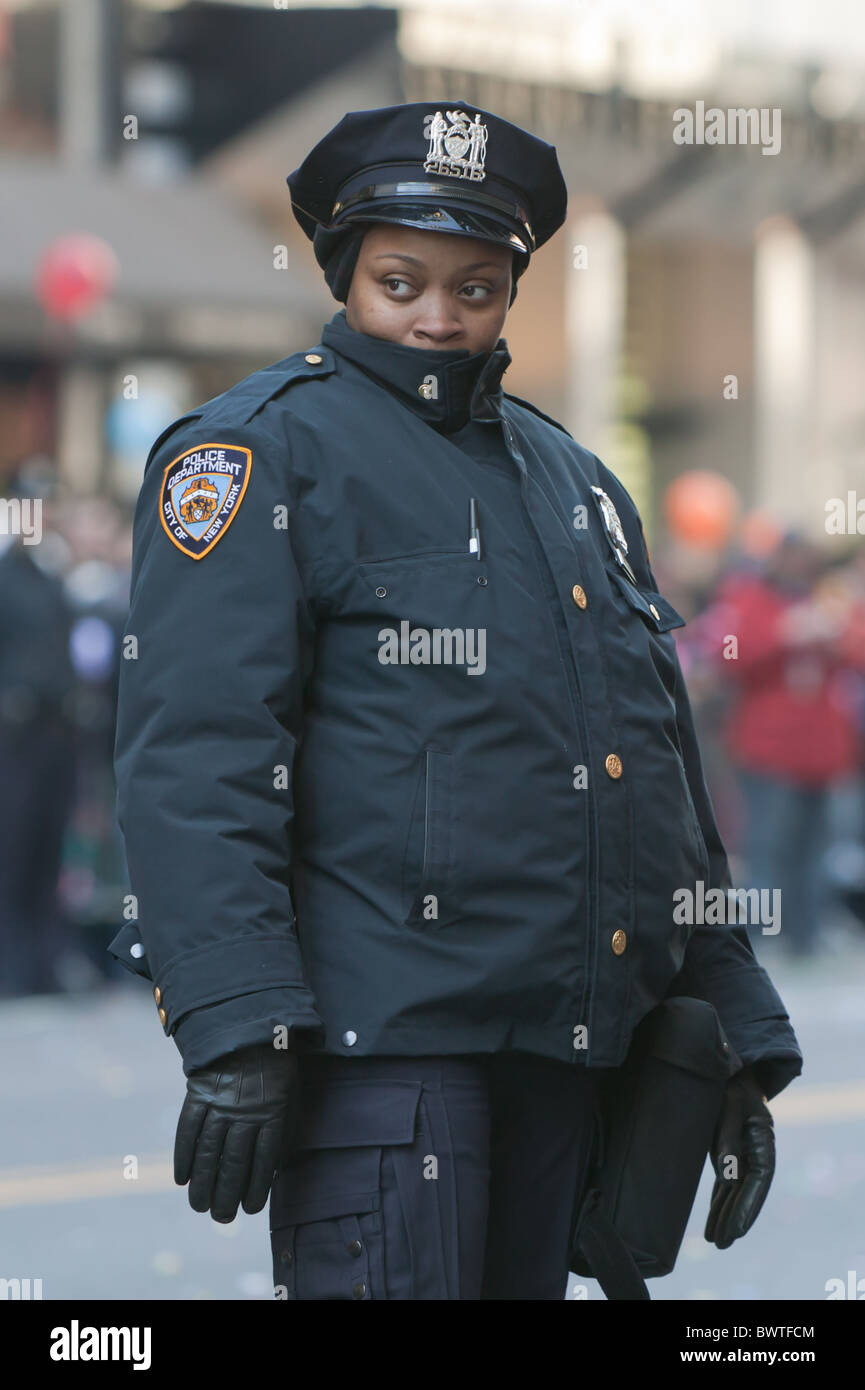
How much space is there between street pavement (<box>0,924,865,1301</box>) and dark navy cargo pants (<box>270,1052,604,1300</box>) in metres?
0.98

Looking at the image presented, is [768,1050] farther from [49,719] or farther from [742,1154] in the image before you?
[49,719]

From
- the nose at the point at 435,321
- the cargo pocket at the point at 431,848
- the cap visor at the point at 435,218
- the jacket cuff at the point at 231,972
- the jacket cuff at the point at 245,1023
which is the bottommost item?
the jacket cuff at the point at 245,1023

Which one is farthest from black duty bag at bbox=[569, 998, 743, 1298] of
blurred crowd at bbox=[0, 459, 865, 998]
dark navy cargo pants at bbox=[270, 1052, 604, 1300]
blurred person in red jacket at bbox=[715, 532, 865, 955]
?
blurred person in red jacket at bbox=[715, 532, 865, 955]

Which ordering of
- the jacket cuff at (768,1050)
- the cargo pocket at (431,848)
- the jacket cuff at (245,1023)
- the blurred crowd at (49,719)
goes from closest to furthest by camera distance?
the jacket cuff at (245,1023) < the cargo pocket at (431,848) < the jacket cuff at (768,1050) < the blurred crowd at (49,719)

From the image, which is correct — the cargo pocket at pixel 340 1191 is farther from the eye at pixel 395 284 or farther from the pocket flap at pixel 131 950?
the eye at pixel 395 284

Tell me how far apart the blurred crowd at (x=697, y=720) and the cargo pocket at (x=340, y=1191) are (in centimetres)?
624

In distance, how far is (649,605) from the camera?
9.57 ft

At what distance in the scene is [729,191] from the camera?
21.1 meters

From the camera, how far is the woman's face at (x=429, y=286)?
106 inches

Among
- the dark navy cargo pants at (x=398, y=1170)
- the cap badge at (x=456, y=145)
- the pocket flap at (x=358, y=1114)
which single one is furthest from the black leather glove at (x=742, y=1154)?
the cap badge at (x=456, y=145)

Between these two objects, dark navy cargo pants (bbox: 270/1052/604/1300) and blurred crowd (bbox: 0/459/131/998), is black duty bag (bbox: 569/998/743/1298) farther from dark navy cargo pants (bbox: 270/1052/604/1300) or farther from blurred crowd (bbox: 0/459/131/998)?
blurred crowd (bbox: 0/459/131/998)

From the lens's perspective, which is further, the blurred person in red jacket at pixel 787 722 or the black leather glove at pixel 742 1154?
the blurred person in red jacket at pixel 787 722

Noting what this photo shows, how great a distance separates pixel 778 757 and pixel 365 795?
783cm
